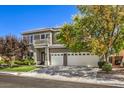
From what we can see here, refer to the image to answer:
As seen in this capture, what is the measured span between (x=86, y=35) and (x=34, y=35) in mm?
17545

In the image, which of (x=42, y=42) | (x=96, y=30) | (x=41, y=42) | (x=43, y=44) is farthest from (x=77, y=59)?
(x=96, y=30)

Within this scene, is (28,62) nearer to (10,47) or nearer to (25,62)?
(25,62)

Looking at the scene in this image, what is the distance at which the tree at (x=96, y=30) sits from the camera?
2425 cm

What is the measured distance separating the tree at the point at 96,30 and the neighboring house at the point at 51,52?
870cm

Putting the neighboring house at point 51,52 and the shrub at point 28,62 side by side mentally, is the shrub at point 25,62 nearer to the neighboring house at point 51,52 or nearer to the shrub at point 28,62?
the shrub at point 28,62

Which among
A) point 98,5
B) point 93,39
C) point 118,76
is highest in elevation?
point 98,5

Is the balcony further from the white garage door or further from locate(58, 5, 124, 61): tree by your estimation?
locate(58, 5, 124, 61): tree

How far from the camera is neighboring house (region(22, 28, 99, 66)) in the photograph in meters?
35.8

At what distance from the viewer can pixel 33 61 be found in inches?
1581

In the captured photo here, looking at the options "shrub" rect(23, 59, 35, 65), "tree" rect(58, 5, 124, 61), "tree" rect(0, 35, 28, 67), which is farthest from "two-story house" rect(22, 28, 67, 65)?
"tree" rect(58, 5, 124, 61)

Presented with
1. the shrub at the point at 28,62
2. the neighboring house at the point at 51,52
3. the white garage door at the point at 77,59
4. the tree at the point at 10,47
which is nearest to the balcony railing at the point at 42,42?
the neighboring house at the point at 51,52
